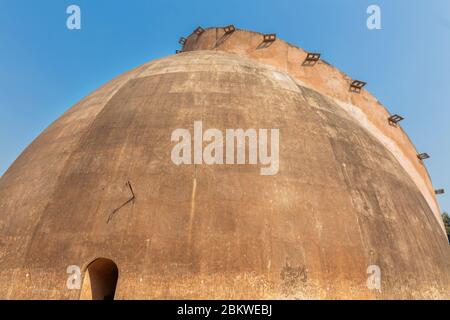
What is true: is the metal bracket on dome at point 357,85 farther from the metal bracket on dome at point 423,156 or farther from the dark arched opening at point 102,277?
the dark arched opening at point 102,277

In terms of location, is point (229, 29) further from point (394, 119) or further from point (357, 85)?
point (394, 119)

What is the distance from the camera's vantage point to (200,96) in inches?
348

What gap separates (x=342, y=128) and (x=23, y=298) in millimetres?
8706

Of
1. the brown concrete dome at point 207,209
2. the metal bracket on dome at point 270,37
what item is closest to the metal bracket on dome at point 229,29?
the metal bracket on dome at point 270,37

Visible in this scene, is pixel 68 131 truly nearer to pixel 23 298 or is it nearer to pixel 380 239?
pixel 23 298

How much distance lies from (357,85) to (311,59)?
281cm

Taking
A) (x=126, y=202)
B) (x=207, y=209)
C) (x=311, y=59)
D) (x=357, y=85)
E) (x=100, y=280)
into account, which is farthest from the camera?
(x=357, y=85)

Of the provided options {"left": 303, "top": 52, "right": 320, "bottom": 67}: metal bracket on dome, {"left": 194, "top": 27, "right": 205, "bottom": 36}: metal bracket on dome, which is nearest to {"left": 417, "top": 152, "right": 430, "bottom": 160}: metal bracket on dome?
{"left": 303, "top": 52, "right": 320, "bottom": 67}: metal bracket on dome

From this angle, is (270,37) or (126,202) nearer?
(126,202)

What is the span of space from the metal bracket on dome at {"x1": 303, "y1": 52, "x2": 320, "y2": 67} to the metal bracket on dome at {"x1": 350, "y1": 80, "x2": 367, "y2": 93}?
230 centimetres

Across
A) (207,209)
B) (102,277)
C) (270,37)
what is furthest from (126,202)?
(270,37)

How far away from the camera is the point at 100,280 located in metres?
6.23

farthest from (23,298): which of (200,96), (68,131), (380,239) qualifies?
(380,239)

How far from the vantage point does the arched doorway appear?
5.95m
